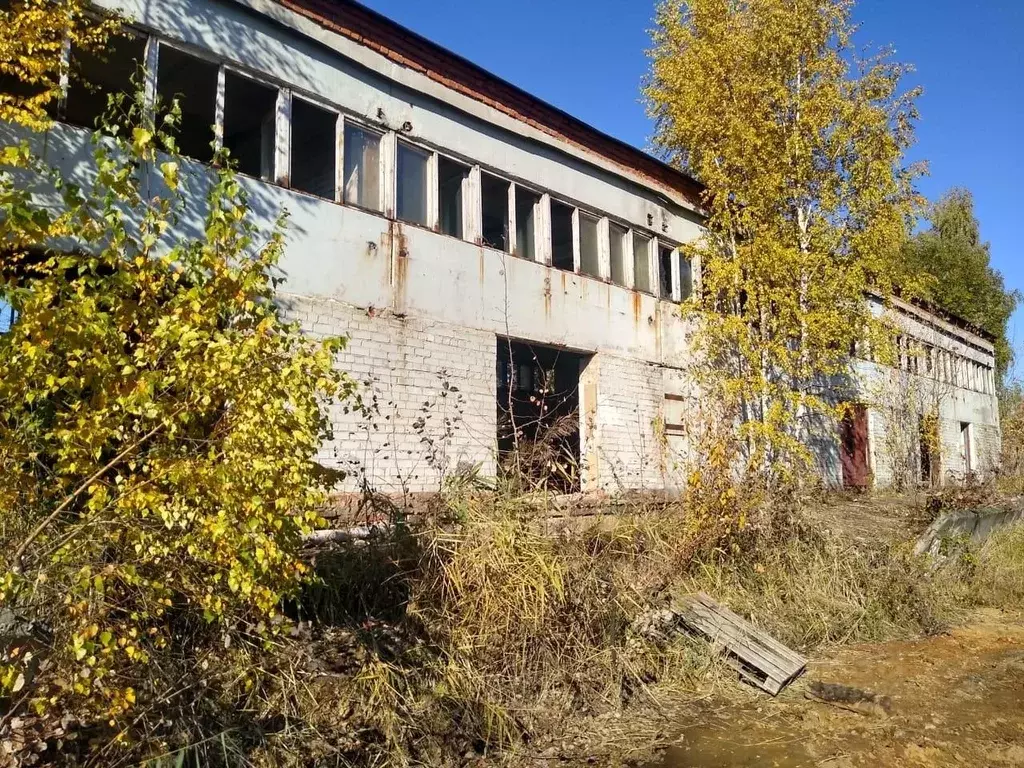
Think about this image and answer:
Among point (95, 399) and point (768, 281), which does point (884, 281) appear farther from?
point (95, 399)

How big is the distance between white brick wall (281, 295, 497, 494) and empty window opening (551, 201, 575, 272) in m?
2.32

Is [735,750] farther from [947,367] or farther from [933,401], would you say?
[947,367]

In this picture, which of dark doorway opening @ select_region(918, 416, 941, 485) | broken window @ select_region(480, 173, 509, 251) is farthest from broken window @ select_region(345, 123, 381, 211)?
dark doorway opening @ select_region(918, 416, 941, 485)

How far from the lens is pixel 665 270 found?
1397 cm

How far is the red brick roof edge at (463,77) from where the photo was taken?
29.6 ft

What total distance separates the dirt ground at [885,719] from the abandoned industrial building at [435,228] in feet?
7.23

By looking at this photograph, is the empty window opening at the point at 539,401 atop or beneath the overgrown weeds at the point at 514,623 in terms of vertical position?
atop

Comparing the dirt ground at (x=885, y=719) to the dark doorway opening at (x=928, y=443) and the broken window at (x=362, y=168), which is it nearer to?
the broken window at (x=362, y=168)

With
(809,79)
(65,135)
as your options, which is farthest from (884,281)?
(65,135)

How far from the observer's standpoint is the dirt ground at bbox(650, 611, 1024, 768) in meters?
4.64

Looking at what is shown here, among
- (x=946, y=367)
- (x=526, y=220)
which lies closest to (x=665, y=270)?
(x=526, y=220)

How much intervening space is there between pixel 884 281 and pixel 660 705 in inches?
425

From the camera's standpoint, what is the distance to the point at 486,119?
10.7 metres

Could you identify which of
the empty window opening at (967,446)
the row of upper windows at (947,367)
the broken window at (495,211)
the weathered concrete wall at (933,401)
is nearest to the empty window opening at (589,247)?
the broken window at (495,211)
